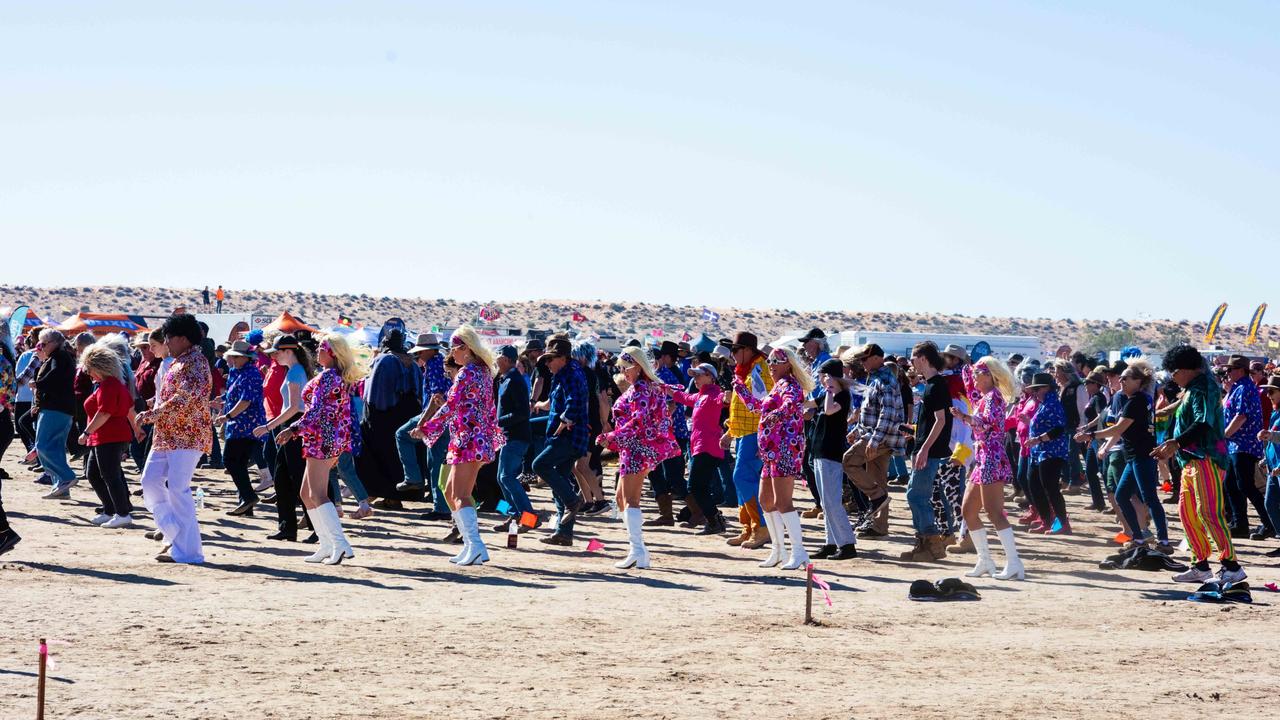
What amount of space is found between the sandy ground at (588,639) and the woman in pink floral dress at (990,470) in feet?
0.86

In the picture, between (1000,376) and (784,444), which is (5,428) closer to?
Result: (784,444)

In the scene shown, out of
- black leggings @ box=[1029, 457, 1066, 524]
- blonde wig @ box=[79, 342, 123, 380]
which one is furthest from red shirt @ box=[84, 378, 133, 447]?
black leggings @ box=[1029, 457, 1066, 524]

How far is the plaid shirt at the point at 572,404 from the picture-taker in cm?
1317

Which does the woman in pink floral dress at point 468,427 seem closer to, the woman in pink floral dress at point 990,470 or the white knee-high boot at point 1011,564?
the woman in pink floral dress at point 990,470

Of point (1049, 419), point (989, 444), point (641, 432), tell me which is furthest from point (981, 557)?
point (1049, 419)

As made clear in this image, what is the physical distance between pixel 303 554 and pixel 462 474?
1743mm

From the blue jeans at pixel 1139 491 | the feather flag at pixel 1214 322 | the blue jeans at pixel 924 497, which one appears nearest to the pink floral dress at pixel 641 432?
the blue jeans at pixel 924 497

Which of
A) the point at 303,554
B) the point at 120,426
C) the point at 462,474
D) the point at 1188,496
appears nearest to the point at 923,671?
the point at 1188,496

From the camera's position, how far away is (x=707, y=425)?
13.6 metres

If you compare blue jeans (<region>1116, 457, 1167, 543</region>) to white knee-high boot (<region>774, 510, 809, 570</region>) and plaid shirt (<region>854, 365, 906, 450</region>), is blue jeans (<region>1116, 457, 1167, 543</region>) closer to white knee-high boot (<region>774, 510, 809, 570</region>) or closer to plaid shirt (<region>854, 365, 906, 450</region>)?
plaid shirt (<region>854, 365, 906, 450</region>)

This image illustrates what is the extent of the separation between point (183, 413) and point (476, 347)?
222cm

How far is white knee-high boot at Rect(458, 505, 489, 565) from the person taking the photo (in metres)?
11.4

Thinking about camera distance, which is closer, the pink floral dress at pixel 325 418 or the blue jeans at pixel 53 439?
the pink floral dress at pixel 325 418

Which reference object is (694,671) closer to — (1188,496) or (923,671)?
(923,671)
